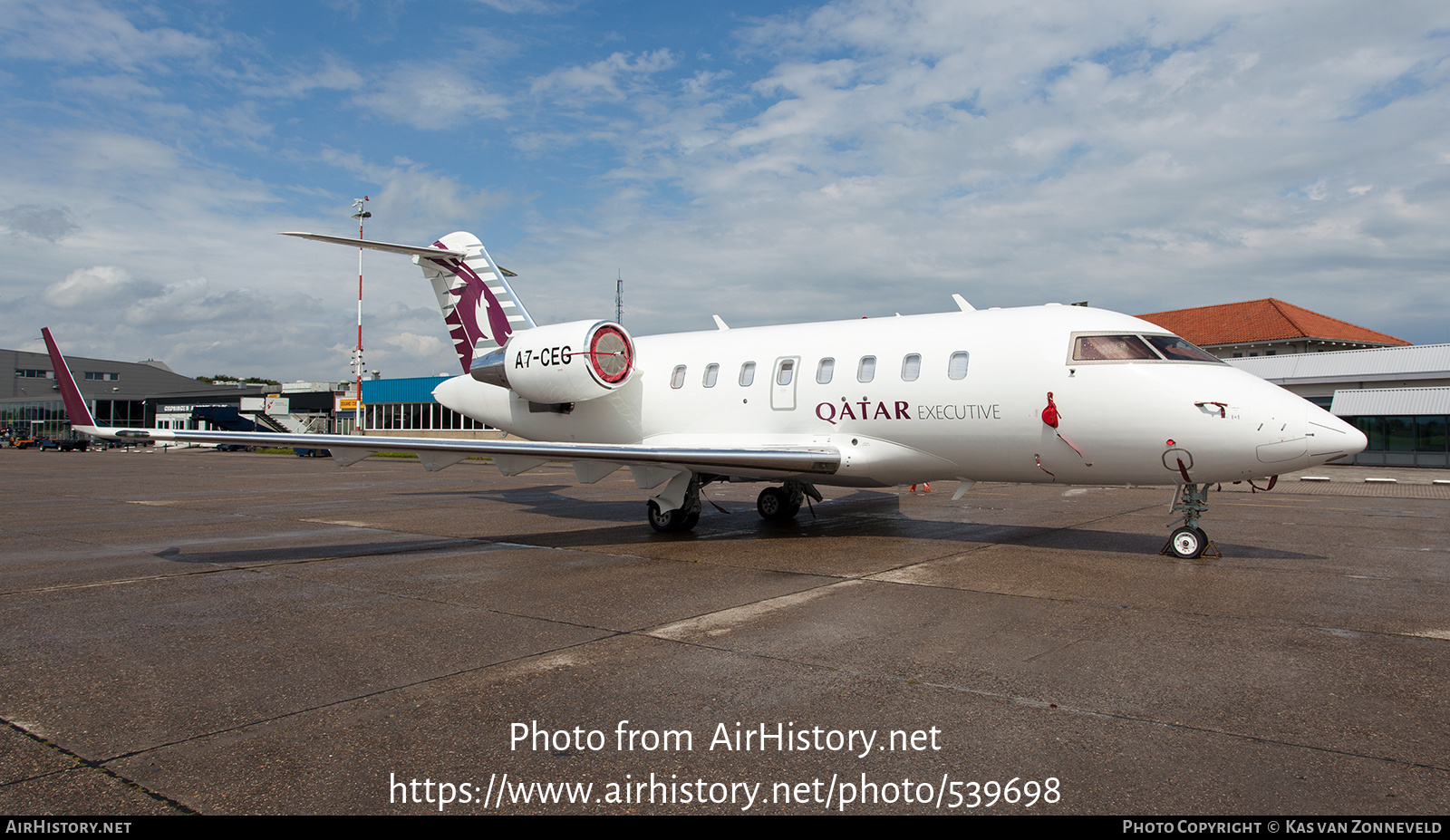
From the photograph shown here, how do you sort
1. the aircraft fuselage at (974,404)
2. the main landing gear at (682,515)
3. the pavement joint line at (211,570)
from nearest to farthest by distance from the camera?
the pavement joint line at (211,570) < the aircraft fuselage at (974,404) < the main landing gear at (682,515)

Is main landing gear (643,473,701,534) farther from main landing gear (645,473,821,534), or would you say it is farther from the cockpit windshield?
the cockpit windshield

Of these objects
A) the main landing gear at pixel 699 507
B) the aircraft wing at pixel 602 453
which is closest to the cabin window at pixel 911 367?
the aircraft wing at pixel 602 453

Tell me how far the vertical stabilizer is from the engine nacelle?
1511mm

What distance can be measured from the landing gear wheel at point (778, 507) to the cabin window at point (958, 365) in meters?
4.29

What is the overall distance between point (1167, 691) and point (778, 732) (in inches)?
96.3

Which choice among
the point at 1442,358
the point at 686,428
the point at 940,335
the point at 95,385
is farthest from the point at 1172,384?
the point at 95,385

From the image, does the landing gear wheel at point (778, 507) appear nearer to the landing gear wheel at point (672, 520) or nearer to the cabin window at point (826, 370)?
the landing gear wheel at point (672, 520)

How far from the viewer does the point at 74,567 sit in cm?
923

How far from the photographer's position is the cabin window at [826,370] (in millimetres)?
11211

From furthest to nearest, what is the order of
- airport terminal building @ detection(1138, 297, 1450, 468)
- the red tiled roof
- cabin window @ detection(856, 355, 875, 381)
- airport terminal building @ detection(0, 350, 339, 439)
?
airport terminal building @ detection(0, 350, 339, 439) → the red tiled roof → airport terminal building @ detection(1138, 297, 1450, 468) → cabin window @ detection(856, 355, 875, 381)

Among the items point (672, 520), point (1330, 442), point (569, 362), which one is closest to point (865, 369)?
point (672, 520)

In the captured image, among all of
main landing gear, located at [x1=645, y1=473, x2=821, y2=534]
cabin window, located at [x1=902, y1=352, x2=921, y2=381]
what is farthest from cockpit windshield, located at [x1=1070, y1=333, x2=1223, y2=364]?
main landing gear, located at [x1=645, y1=473, x2=821, y2=534]

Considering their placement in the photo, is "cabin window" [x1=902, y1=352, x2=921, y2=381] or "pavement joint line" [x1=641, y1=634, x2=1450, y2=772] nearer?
"pavement joint line" [x1=641, y1=634, x2=1450, y2=772]

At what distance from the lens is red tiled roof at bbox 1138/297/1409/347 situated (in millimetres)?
45062
